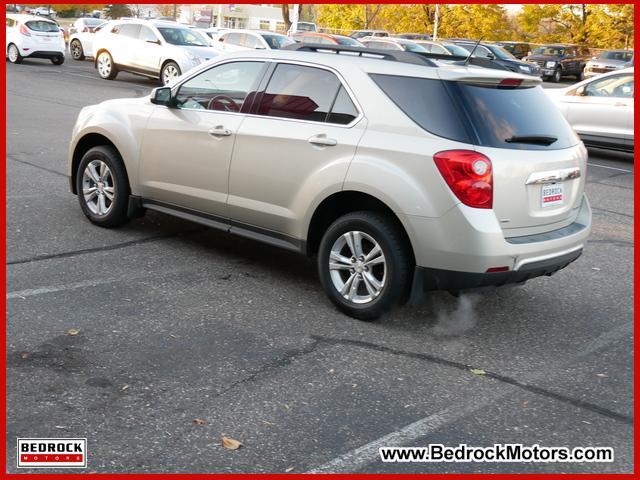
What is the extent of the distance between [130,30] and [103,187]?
59.6ft

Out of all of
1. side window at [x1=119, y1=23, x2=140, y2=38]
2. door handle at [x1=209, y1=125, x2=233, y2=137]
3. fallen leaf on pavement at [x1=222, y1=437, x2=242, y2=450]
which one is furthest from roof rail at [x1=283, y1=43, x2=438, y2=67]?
side window at [x1=119, y1=23, x2=140, y2=38]

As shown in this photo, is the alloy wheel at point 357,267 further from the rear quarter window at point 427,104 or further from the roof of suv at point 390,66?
the roof of suv at point 390,66

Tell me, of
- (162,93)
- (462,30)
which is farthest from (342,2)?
(162,93)

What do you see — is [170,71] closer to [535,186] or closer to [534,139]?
[534,139]

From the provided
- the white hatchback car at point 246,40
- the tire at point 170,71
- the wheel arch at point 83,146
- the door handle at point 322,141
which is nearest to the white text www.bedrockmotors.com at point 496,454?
the door handle at point 322,141

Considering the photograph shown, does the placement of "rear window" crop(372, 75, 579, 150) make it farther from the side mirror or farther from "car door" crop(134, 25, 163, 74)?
"car door" crop(134, 25, 163, 74)

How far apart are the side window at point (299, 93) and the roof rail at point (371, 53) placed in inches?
11.1

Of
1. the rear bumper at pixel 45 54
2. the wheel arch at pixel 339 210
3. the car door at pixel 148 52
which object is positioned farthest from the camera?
the rear bumper at pixel 45 54

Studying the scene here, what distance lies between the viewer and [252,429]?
13.2ft

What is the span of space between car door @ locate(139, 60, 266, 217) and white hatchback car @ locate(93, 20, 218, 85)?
51.7 ft

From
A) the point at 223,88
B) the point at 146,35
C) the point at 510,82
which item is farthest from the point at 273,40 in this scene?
the point at 510,82

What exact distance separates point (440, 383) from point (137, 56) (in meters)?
20.7

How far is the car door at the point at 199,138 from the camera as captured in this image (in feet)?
21.1

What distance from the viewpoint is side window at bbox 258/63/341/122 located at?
5949 millimetres
